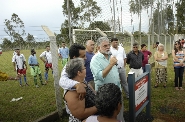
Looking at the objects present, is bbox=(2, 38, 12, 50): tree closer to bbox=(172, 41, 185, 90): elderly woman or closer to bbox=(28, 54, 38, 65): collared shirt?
bbox=(28, 54, 38, 65): collared shirt

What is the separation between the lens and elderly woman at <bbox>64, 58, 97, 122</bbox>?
5.79ft

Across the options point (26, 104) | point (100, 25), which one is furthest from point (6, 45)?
point (100, 25)

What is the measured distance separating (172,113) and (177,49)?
265 cm

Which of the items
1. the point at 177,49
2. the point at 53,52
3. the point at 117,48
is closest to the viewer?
the point at 53,52

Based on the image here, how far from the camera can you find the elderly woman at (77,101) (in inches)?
69.4

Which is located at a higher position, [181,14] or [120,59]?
[181,14]

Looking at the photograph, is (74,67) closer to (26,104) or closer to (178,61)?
(26,104)

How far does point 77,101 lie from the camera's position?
1764 millimetres

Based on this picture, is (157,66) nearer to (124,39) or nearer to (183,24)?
(124,39)

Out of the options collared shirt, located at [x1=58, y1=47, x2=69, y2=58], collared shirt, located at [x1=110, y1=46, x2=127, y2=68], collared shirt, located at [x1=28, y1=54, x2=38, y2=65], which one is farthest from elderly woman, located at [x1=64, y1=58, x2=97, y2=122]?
collared shirt, located at [x1=58, y1=47, x2=69, y2=58]

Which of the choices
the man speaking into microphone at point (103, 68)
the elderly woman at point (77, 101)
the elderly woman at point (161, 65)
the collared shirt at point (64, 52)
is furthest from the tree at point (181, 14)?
the elderly woman at point (77, 101)

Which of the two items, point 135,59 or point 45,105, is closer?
point 45,105

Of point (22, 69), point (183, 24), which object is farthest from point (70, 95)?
point (183, 24)

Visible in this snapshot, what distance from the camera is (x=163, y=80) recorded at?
6.68 m
